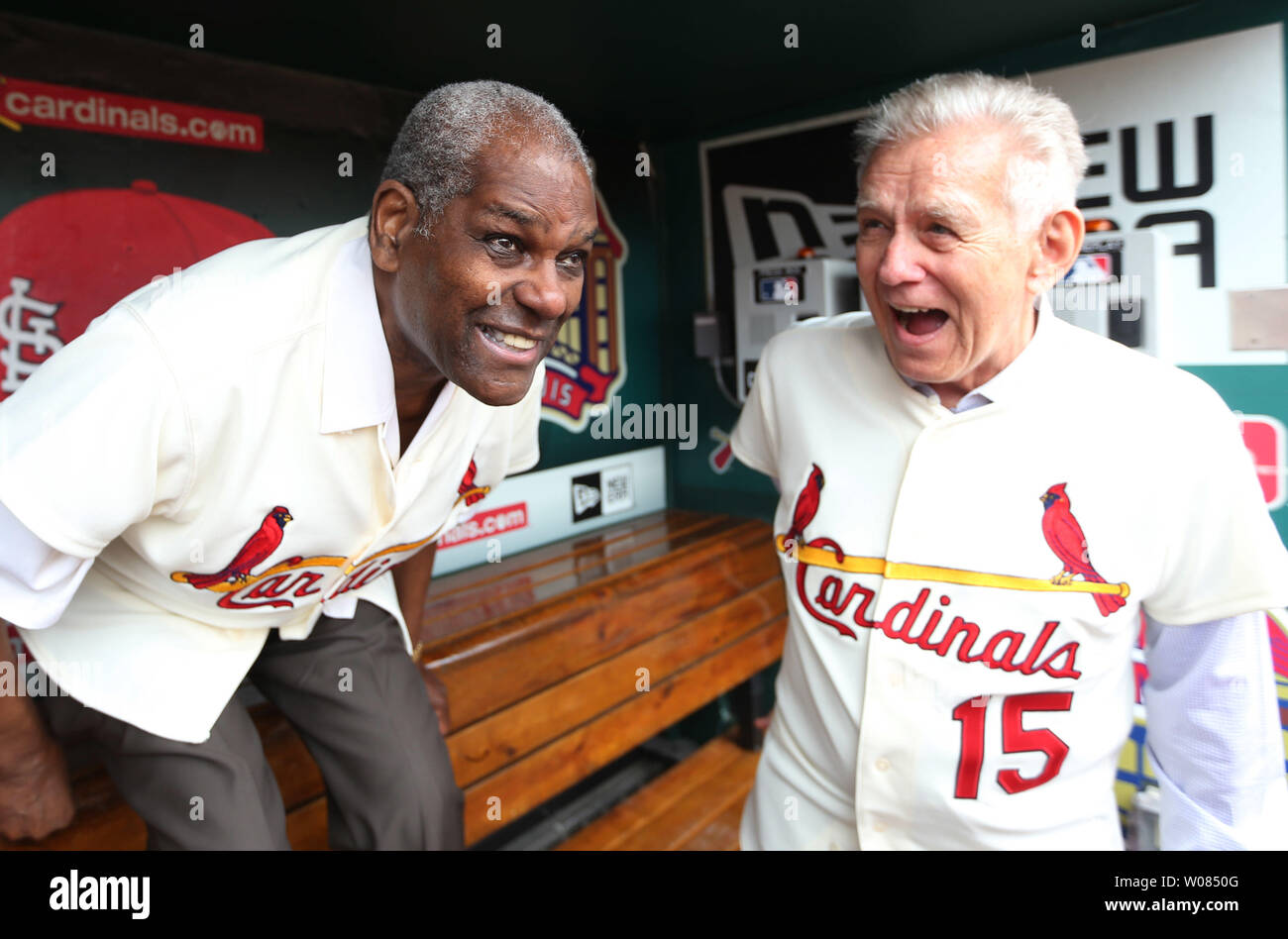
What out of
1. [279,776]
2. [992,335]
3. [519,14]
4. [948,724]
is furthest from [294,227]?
[948,724]

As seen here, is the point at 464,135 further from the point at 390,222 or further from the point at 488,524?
the point at 488,524

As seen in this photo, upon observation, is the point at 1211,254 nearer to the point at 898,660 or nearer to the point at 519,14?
the point at 898,660

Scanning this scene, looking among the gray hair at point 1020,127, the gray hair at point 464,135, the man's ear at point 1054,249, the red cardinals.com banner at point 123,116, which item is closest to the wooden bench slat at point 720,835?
the man's ear at point 1054,249

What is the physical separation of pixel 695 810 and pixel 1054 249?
6.97 ft

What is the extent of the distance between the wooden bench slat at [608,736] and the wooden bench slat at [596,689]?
0.09 feet

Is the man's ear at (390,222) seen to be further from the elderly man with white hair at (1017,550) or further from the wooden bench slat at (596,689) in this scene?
the wooden bench slat at (596,689)

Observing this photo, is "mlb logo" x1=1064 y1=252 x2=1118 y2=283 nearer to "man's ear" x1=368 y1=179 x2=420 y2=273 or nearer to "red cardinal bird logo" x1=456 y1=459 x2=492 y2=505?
"red cardinal bird logo" x1=456 y1=459 x2=492 y2=505

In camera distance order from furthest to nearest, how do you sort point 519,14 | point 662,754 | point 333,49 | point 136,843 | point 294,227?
1. point 662,754
2. point 294,227
3. point 333,49
4. point 519,14
5. point 136,843

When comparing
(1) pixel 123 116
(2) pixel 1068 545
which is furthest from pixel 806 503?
(1) pixel 123 116

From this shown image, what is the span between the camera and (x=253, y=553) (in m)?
1.19

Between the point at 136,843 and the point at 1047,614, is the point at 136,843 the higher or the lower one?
the lower one

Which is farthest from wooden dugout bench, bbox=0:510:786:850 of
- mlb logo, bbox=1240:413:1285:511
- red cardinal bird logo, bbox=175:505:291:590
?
mlb logo, bbox=1240:413:1285:511

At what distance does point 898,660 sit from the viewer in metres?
1.27

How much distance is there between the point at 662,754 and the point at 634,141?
238 cm
